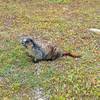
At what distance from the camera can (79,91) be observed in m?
5.92

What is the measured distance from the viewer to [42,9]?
1251cm

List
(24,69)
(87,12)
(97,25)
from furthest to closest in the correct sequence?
(87,12), (97,25), (24,69)

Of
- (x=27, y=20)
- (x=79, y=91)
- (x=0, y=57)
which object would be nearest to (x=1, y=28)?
(x=27, y=20)

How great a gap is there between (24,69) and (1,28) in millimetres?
3141

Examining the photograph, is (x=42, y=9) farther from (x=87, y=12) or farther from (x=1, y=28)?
(x=1, y=28)

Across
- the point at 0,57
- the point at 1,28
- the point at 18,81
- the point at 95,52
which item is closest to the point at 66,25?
the point at 1,28

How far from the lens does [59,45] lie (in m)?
8.11

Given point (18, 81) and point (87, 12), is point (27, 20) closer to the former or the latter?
point (87, 12)

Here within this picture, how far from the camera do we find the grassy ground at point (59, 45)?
6035mm

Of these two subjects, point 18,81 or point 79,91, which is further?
point 18,81

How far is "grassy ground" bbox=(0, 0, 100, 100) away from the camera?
238 inches

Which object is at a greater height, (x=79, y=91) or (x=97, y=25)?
(x=79, y=91)

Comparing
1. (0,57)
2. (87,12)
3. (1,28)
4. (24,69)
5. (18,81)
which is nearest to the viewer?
(18,81)

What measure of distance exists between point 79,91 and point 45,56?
128 centimetres
